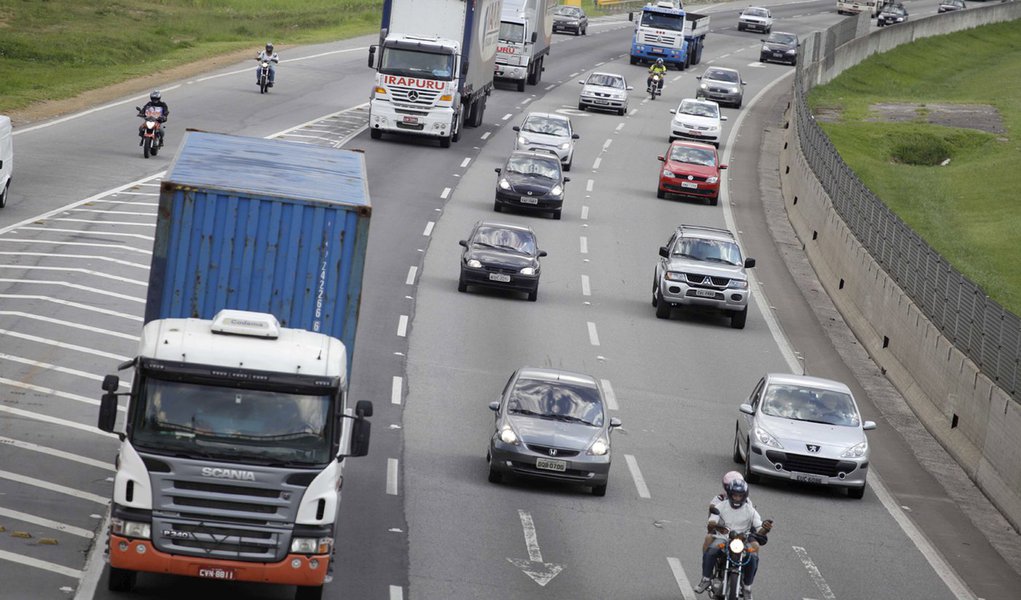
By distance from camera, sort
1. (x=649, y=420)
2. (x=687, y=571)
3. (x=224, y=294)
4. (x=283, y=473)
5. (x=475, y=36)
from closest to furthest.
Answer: (x=283, y=473) → (x=224, y=294) → (x=687, y=571) → (x=649, y=420) → (x=475, y=36)

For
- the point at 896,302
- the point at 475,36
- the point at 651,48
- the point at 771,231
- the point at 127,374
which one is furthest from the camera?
the point at 651,48

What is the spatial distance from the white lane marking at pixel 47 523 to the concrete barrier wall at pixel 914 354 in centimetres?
1222

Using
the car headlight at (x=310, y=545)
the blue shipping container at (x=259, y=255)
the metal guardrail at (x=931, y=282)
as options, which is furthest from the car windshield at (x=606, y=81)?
the car headlight at (x=310, y=545)

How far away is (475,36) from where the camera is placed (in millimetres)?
48938

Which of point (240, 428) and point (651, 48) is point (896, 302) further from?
point (651, 48)

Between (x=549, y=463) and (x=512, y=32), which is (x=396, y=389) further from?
(x=512, y=32)

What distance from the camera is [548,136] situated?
48.3 m

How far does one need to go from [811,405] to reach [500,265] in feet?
35.1

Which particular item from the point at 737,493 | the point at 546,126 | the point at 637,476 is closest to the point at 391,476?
the point at 637,476

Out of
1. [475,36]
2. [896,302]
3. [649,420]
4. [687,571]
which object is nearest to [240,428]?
[687,571]

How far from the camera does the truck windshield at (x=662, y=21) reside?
7756 cm

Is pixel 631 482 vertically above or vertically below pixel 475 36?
below

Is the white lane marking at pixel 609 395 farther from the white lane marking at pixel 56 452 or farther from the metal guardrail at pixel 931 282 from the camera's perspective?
the white lane marking at pixel 56 452

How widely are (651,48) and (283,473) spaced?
221 ft
